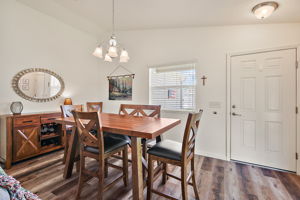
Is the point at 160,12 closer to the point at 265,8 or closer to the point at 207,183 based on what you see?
the point at 265,8

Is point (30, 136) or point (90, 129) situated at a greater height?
point (90, 129)

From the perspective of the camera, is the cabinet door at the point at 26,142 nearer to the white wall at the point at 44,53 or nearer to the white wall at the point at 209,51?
the white wall at the point at 44,53

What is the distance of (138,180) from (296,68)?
2.85m

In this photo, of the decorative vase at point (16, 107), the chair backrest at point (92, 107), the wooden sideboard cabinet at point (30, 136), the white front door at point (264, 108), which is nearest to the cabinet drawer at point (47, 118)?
the wooden sideboard cabinet at point (30, 136)

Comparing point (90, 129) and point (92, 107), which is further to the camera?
point (92, 107)

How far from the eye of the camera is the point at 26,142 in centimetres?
244

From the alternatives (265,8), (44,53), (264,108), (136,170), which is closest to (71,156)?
(136,170)

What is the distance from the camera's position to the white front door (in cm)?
217

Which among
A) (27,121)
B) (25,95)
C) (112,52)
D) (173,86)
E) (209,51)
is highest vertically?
(209,51)

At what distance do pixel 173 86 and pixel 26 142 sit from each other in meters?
3.03

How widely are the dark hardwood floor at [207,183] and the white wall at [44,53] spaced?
56.8 inches

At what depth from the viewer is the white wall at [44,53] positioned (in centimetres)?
254

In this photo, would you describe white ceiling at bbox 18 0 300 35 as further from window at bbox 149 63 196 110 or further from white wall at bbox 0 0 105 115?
window at bbox 149 63 196 110

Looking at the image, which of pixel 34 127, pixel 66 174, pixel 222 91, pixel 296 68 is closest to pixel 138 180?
pixel 66 174
